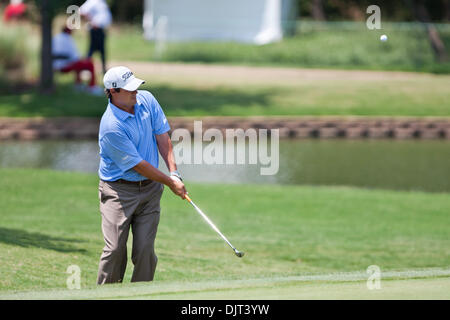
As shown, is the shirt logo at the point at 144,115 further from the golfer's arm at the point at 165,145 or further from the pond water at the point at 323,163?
the pond water at the point at 323,163

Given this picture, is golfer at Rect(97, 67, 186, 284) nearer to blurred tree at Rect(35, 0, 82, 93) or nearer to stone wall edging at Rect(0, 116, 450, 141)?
stone wall edging at Rect(0, 116, 450, 141)

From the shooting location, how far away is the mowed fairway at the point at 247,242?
5.98 meters

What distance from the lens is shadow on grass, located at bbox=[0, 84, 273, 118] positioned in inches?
796

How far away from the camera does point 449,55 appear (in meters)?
27.5

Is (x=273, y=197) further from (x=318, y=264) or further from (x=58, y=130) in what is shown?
(x=58, y=130)

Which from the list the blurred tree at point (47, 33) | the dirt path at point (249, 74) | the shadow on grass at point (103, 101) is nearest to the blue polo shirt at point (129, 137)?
the shadow on grass at point (103, 101)

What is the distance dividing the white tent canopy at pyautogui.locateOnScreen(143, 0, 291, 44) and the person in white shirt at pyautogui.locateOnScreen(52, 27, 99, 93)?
8963 mm

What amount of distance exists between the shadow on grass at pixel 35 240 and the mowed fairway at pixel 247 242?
17 millimetres

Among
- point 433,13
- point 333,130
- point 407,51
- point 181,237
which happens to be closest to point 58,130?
point 333,130

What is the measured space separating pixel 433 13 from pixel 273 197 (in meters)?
33.8
